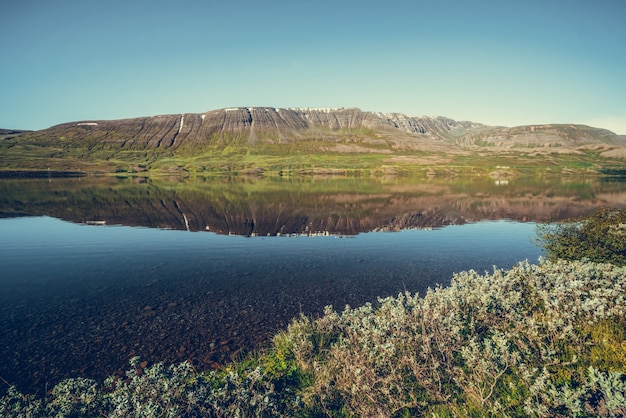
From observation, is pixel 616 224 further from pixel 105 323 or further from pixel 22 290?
pixel 22 290

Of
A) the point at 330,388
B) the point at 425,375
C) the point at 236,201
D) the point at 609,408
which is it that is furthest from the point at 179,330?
the point at 236,201

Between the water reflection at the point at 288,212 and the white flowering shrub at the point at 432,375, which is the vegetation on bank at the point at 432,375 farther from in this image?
the water reflection at the point at 288,212

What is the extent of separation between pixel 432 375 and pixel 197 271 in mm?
24297

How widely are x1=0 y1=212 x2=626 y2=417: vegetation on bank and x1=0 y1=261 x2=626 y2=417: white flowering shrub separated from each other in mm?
39

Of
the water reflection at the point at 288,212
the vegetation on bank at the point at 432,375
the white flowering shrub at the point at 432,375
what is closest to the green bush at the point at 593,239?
the vegetation on bank at the point at 432,375

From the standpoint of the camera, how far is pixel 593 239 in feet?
73.0

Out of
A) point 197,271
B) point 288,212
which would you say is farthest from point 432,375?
point 288,212

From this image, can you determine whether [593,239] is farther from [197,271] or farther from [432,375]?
[197,271]

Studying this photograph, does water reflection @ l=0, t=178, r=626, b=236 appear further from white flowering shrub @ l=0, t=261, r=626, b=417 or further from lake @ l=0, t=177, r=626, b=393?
white flowering shrub @ l=0, t=261, r=626, b=417

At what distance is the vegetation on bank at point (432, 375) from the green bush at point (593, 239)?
8076mm

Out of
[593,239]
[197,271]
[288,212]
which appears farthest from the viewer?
[288,212]

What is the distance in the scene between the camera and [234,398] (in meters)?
10.7

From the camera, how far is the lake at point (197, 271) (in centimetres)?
1792

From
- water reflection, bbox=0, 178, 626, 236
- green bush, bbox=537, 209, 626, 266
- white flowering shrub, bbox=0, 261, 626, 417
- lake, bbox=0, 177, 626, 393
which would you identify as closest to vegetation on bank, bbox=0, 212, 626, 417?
white flowering shrub, bbox=0, 261, 626, 417
